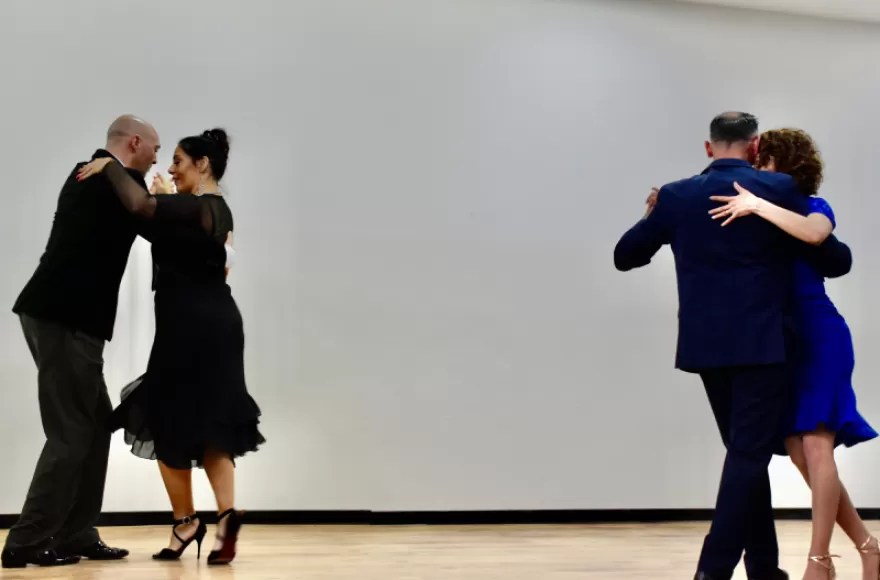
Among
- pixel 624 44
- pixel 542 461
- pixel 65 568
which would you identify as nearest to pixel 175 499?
pixel 65 568

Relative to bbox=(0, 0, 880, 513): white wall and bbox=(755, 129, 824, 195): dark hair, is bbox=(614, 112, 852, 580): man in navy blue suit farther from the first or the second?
bbox=(0, 0, 880, 513): white wall

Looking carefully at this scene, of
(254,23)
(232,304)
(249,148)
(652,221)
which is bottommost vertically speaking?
(232,304)

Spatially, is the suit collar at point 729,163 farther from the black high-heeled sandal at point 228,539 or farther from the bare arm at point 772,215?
the black high-heeled sandal at point 228,539

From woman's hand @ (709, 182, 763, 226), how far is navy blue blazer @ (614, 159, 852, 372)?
31 millimetres

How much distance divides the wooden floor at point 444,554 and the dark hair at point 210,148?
1.37m

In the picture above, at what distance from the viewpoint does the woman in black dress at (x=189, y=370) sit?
3.32 metres

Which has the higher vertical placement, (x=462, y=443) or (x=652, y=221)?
(x=652, y=221)

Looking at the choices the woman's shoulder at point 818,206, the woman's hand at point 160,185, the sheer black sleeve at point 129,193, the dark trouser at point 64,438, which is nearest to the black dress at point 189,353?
the sheer black sleeve at point 129,193

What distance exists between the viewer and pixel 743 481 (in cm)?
262

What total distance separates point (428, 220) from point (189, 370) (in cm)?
202

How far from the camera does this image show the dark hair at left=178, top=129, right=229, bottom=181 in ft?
11.5

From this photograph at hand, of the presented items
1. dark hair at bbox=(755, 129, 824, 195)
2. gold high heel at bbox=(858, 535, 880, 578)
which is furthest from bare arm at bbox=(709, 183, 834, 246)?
gold high heel at bbox=(858, 535, 880, 578)

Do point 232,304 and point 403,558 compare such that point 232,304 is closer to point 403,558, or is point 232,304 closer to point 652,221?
point 403,558

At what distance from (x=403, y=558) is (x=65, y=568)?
3.73 feet
